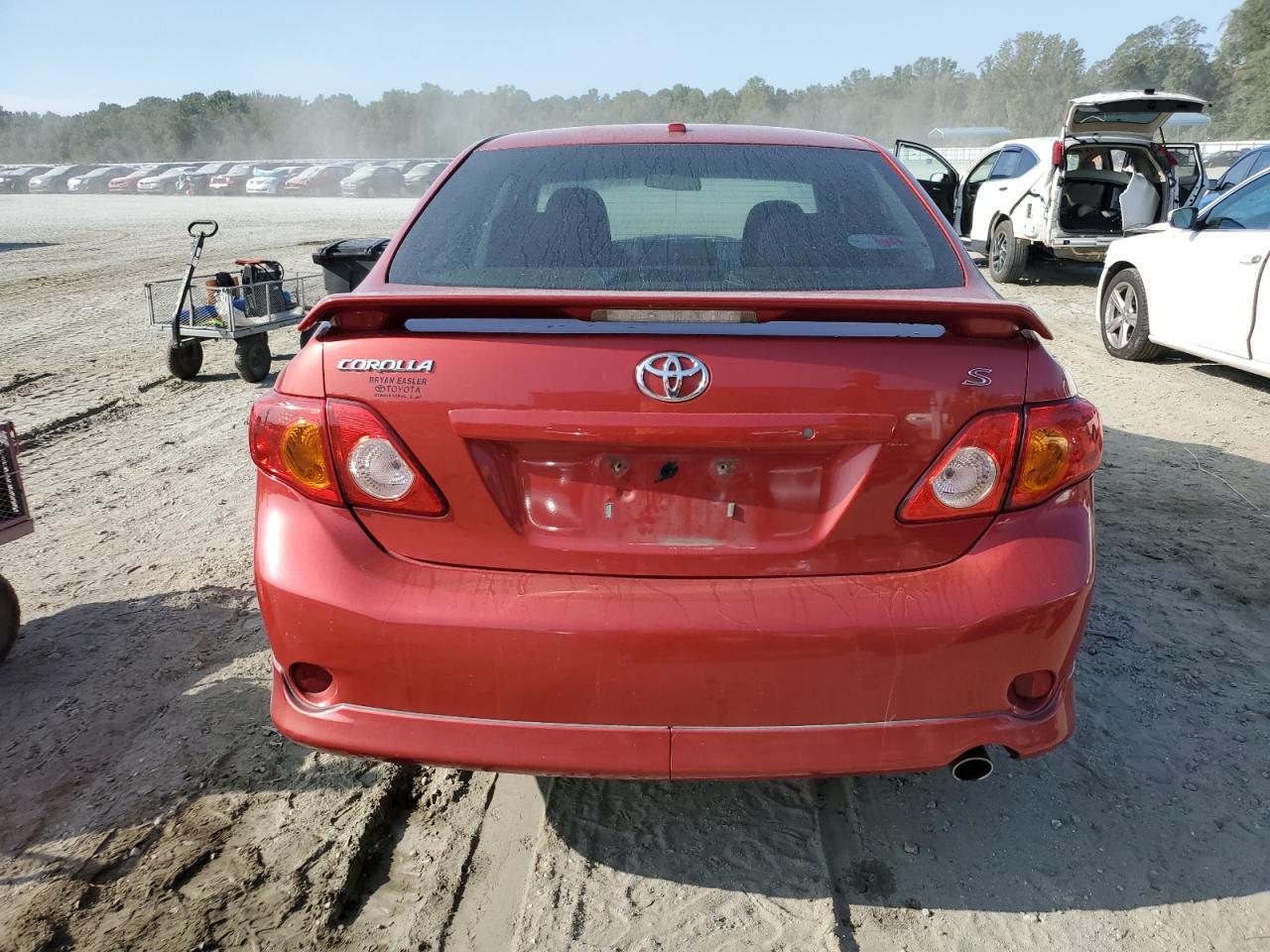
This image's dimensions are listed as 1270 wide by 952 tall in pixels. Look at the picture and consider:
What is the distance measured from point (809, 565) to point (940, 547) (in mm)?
275

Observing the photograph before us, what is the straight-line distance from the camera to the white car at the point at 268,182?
44312 millimetres

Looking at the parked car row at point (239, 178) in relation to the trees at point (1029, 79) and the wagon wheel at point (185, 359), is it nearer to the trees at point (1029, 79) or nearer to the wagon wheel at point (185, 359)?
the wagon wheel at point (185, 359)

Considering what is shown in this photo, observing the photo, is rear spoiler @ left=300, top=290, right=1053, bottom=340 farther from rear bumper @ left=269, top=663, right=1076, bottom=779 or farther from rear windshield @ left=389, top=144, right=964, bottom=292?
rear bumper @ left=269, top=663, right=1076, bottom=779

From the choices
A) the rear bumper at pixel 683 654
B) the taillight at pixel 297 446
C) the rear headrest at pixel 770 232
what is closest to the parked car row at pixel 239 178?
the rear headrest at pixel 770 232

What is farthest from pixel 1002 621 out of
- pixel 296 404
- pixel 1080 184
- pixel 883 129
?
pixel 883 129

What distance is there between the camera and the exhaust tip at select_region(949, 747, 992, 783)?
204cm

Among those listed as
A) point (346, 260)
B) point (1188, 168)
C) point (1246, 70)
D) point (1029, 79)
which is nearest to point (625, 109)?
point (1029, 79)

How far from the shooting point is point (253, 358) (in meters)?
7.75

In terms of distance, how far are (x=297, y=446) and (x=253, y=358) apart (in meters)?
6.24

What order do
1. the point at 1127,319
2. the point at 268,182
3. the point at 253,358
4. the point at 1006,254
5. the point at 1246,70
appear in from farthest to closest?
the point at 1246,70 → the point at 268,182 → the point at 1006,254 → the point at 1127,319 → the point at 253,358

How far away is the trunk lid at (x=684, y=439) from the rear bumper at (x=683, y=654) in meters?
→ 0.07

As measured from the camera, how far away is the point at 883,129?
8375 centimetres

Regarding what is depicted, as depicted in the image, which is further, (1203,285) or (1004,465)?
(1203,285)

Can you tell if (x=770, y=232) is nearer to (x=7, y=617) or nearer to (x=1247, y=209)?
(x=7, y=617)
